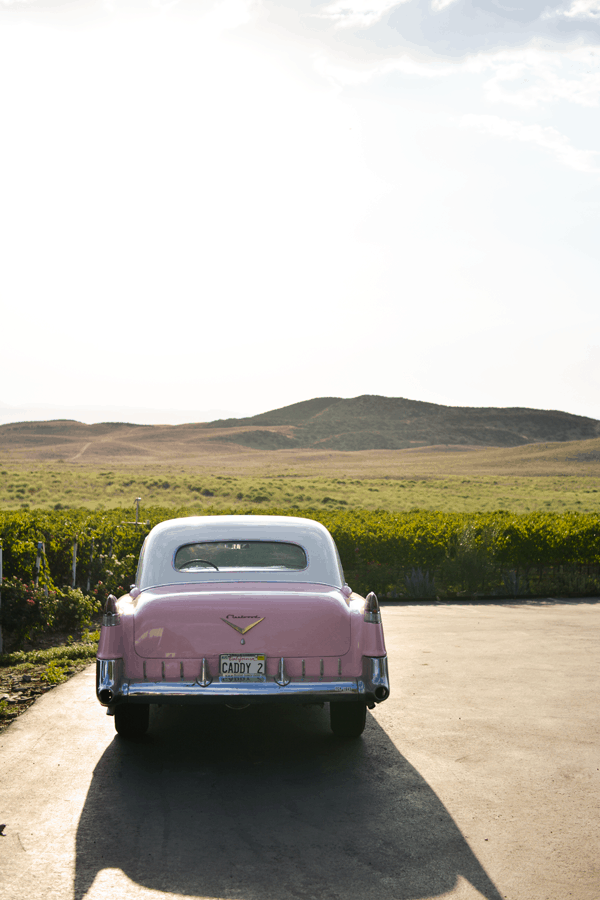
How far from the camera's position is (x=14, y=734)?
20.4 feet

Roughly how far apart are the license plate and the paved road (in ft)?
2.06

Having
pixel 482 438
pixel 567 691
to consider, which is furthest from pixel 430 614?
pixel 482 438

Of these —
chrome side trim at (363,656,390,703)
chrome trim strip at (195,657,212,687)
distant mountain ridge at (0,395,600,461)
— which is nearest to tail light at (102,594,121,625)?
chrome trim strip at (195,657,212,687)

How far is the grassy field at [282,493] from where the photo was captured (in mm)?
52375

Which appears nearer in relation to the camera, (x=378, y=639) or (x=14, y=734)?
(x=378, y=639)

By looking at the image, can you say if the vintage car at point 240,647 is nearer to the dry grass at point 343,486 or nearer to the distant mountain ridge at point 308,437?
the dry grass at point 343,486

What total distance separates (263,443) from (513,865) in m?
178

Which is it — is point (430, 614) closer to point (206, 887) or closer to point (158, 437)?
point (206, 887)

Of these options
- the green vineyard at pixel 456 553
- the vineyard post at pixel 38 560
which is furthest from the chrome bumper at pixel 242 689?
the green vineyard at pixel 456 553

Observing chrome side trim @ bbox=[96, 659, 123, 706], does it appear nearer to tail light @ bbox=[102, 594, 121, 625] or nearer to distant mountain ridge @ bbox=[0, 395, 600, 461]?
tail light @ bbox=[102, 594, 121, 625]

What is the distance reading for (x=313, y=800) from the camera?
4.96 m

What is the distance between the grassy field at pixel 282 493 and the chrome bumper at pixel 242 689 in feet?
135

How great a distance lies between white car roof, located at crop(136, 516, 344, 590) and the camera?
6.12m

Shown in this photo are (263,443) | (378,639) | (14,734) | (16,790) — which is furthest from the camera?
(263,443)
